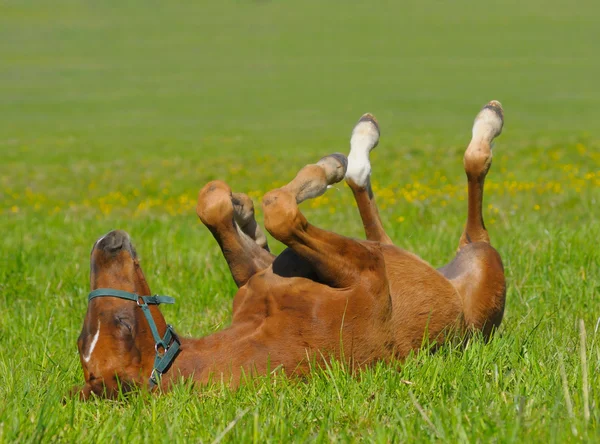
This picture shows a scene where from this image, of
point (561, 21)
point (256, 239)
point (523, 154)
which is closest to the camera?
point (256, 239)

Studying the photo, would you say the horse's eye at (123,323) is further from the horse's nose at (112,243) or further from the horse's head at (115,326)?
the horse's nose at (112,243)

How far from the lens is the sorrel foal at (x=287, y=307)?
3.49 m

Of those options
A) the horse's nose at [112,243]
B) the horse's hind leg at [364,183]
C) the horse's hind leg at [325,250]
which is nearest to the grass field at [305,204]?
the horse's hind leg at [325,250]

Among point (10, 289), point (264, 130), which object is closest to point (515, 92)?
point (264, 130)

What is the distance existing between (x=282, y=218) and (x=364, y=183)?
65.4 inches

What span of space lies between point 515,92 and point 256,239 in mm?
28187

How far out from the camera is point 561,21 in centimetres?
5309

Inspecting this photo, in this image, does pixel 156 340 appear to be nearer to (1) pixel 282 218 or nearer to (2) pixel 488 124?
(1) pixel 282 218

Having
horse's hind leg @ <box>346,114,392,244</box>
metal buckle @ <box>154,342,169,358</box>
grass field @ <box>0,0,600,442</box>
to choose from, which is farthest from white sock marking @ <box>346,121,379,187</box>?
metal buckle @ <box>154,342,169,358</box>

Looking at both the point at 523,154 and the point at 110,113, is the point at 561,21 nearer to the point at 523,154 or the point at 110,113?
the point at 110,113

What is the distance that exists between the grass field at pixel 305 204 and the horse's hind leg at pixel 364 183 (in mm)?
853

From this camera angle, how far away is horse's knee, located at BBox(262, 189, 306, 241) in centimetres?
383

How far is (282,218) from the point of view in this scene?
384 centimetres

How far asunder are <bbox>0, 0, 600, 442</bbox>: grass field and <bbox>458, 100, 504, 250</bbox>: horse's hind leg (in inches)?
20.4
